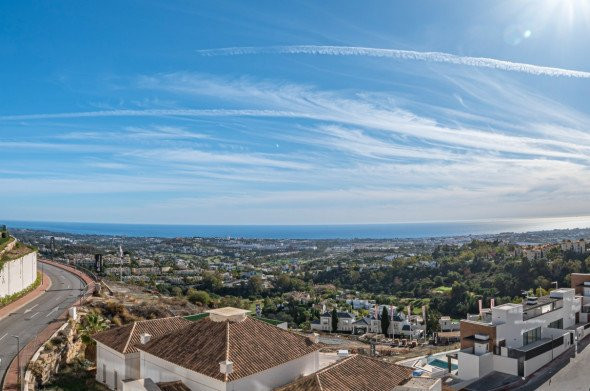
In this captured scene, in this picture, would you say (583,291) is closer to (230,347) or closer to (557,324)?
(557,324)

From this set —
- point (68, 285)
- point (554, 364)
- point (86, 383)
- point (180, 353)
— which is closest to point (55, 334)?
Answer: point (86, 383)

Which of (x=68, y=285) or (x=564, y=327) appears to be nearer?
(x=564, y=327)

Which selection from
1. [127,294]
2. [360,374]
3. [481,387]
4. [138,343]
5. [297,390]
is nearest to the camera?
[297,390]

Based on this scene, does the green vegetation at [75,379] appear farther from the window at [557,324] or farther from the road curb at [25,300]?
the window at [557,324]

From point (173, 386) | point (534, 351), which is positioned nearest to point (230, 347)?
point (173, 386)

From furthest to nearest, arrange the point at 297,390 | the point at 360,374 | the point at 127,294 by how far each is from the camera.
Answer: the point at 127,294
the point at 360,374
the point at 297,390

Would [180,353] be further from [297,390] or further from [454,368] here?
[454,368]

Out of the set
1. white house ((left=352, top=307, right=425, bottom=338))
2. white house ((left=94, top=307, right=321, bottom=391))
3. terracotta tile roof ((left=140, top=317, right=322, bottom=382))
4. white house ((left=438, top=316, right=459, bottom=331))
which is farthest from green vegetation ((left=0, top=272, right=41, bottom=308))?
white house ((left=438, top=316, right=459, bottom=331))
